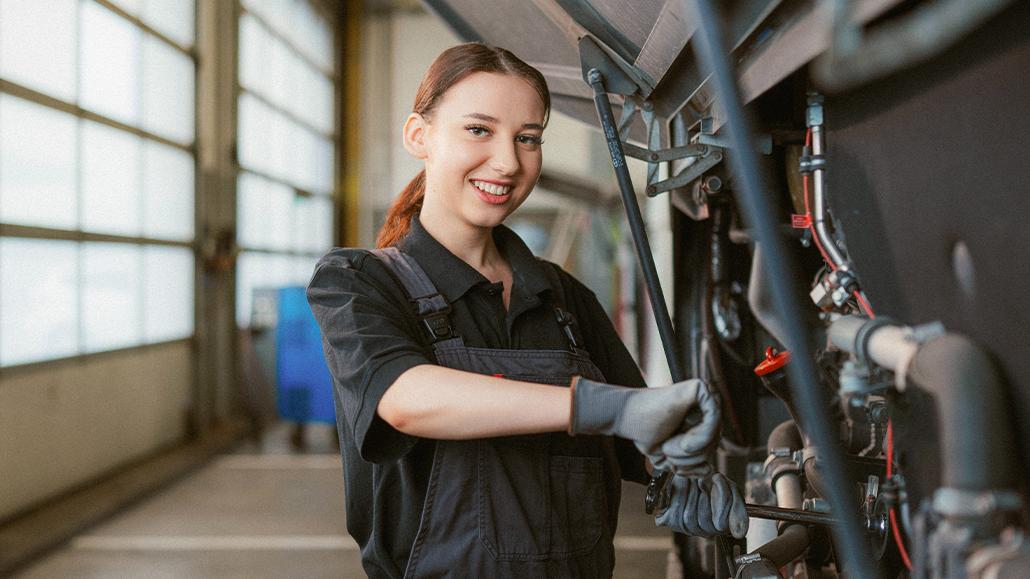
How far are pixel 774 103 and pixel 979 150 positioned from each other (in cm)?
64

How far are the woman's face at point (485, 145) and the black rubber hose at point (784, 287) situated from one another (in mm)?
508

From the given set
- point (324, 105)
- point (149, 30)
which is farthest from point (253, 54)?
point (324, 105)

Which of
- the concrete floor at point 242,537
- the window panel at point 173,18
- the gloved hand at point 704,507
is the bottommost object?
the concrete floor at point 242,537

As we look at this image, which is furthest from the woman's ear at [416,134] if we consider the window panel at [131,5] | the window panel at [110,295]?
the window panel at [131,5]

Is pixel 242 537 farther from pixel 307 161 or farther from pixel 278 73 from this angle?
pixel 307 161

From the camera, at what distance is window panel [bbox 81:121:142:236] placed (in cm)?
410

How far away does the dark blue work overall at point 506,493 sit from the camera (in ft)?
3.42

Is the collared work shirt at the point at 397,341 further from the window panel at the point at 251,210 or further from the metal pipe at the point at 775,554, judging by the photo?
the window panel at the point at 251,210

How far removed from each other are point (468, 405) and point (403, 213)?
526 mm

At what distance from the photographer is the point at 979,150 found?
2.07ft

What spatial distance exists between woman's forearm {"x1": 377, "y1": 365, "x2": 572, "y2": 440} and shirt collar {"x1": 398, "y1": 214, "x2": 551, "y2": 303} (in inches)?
10.1

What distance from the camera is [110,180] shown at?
14.2 ft

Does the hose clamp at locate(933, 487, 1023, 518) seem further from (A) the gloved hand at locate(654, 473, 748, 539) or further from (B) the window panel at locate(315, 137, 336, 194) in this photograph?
(B) the window panel at locate(315, 137, 336, 194)

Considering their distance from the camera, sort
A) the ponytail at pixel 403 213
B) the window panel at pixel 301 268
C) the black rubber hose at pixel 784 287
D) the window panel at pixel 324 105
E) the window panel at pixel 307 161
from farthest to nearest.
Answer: the window panel at pixel 324 105 → the window panel at pixel 307 161 → the window panel at pixel 301 268 → the ponytail at pixel 403 213 → the black rubber hose at pixel 784 287
